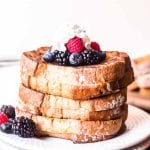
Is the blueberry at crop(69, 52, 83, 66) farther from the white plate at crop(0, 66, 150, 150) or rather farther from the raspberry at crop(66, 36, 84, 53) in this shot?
the white plate at crop(0, 66, 150, 150)

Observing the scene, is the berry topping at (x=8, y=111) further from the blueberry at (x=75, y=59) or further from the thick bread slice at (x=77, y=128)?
the blueberry at (x=75, y=59)

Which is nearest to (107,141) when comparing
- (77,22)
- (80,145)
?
(80,145)

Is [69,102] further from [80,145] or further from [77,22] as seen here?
[77,22]

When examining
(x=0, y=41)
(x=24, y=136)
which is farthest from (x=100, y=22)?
(x=24, y=136)

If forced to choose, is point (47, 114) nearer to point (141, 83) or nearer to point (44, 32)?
point (141, 83)

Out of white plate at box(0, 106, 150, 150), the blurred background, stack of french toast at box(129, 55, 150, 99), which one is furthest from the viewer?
the blurred background

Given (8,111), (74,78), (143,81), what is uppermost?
(74,78)

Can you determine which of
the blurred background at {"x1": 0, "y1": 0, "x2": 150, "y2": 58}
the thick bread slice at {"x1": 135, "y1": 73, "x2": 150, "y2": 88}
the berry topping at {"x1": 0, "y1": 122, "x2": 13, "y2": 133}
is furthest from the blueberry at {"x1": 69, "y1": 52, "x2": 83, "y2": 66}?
the blurred background at {"x1": 0, "y1": 0, "x2": 150, "y2": 58}

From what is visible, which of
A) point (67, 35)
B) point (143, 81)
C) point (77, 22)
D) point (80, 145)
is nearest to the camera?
point (80, 145)
